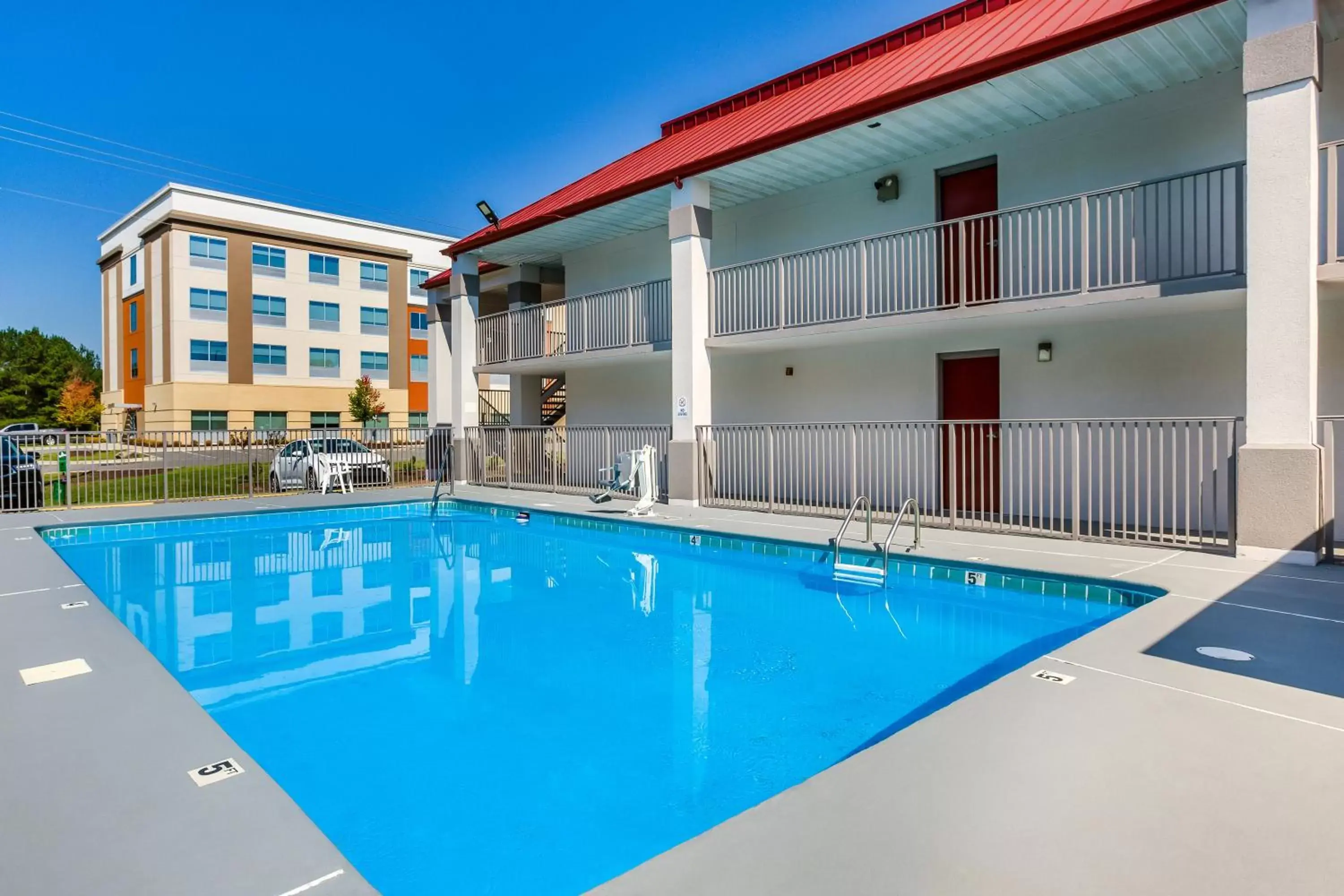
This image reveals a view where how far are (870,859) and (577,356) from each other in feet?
47.7

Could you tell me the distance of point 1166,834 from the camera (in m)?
2.55

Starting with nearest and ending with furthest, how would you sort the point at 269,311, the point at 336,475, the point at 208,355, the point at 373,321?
the point at 336,475, the point at 208,355, the point at 269,311, the point at 373,321

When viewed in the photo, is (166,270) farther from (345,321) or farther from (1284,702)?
(1284,702)

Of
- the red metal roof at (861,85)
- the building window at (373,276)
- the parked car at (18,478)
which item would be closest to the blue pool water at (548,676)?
the parked car at (18,478)

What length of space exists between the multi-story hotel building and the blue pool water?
32090mm

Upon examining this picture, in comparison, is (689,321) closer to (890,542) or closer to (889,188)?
(889,188)

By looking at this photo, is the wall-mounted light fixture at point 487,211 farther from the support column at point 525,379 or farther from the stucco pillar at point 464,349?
the support column at point 525,379

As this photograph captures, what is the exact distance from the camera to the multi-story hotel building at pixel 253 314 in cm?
4072

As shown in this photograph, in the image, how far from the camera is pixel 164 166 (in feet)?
129

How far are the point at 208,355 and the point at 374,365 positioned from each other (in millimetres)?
9198

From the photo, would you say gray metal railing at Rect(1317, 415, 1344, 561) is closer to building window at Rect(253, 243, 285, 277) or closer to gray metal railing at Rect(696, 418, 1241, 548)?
gray metal railing at Rect(696, 418, 1241, 548)

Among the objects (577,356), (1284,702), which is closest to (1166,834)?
(1284,702)

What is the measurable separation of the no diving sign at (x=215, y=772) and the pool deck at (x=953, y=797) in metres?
0.05

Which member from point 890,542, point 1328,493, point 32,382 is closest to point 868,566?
point 890,542
